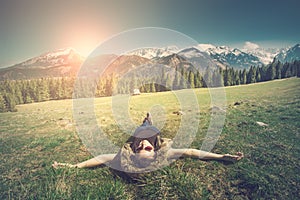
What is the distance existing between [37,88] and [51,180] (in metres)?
91.3

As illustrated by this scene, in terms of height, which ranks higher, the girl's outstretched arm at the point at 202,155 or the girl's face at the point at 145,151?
the girl's face at the point at 145,151

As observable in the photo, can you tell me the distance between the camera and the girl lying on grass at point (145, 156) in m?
5.81

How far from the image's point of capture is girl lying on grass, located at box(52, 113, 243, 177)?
5.81m

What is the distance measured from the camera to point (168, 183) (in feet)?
17.9

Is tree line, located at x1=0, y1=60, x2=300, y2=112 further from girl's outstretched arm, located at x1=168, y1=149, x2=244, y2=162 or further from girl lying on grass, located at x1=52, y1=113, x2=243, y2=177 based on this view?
girl's outstretched arm, located at x1=168, y1=149, x2=244, y2=162

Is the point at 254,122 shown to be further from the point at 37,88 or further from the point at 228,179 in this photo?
the point at 37,88

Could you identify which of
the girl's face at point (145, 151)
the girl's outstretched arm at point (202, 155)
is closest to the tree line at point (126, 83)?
the girl's outstretched arm at point (202, 155)

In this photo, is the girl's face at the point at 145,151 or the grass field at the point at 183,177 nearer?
the grass field at the point at 183,177

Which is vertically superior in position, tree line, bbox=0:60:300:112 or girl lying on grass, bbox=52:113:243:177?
tree line, bbox=0:60:300:112

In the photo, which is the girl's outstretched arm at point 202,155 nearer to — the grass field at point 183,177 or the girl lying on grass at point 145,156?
the girl lying on grass at point 145,156

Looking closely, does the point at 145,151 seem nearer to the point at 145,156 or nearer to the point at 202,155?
the point at 145,156

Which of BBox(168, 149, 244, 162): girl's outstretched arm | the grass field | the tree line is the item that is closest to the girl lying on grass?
BBox(168, 149, 244, 162): girl's outstretched arm

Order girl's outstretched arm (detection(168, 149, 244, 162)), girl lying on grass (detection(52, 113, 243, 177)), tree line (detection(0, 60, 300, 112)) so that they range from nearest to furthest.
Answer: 1. girl lying on grass (detection(52, 113, 243, 177))
2. girl's outstretched arm (detection(168, 149, 244, 162))
3. tree line (detection(0, 60, 300, 112))

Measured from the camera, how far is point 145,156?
19.1ft
